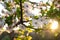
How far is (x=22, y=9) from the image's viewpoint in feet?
9.19

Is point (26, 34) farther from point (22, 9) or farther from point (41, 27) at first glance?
point (22, 9)

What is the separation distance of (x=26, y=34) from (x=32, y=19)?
0.87 feet

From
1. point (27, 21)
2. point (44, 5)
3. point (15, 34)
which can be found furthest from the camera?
point (44, 5)

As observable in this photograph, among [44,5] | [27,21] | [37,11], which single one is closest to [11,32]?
[27,21]

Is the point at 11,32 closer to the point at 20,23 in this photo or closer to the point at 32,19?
the point at 20,23

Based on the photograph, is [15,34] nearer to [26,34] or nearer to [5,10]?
[26,34]

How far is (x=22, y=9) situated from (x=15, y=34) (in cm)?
45

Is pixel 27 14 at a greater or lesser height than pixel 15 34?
greater

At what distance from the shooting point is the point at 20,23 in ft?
8.73

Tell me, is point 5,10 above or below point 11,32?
above

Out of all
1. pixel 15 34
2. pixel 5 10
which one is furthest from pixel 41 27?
pixel 5 10

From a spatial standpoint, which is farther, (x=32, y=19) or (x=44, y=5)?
(x=44, y=5)

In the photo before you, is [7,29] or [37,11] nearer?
[7,29]

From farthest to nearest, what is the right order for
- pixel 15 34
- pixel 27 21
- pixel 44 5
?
pixel 44 5 → pixel 27 21 → pixel 15 34
